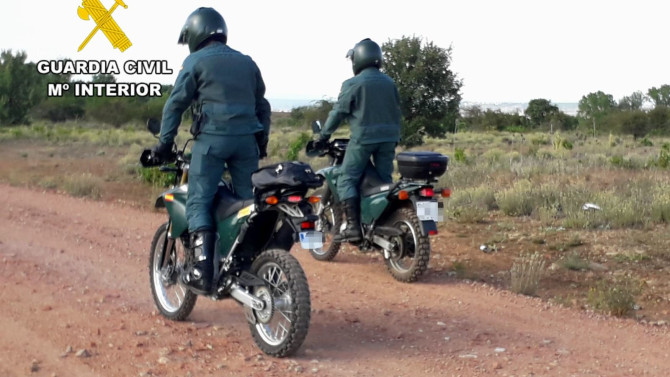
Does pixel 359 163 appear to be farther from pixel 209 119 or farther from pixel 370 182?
pixel 209 119

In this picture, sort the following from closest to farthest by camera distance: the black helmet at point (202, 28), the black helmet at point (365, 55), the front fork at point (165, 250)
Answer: the black helmet at point (202, 28) → the front fork at point (165, 250) → the black helmet at point (365, 55)

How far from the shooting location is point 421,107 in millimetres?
21234

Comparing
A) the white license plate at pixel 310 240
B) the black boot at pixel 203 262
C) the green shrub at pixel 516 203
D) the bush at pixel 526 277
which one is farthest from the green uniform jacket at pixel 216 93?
the green shrub at pixel 516 203

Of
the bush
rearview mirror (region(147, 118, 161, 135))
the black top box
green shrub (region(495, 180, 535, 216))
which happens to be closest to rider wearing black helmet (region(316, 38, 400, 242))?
the black top box

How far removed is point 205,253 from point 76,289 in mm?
2027

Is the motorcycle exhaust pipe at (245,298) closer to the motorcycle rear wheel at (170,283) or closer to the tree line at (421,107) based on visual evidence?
the motorcycle rear wheel at (170,283)

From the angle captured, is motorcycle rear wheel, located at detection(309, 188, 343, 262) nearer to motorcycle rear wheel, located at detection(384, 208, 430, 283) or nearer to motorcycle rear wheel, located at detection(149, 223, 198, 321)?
motorcycle rear wheel, located at detection(384, 208, 430, 283)

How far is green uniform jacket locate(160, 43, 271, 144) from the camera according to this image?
231 inches

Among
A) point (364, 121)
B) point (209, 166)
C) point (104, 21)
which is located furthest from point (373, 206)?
point (104, 21)

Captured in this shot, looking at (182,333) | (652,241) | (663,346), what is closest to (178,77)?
(182,333)

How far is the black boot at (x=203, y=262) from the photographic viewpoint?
5941 millimetres

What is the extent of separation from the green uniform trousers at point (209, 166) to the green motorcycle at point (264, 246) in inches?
5.0

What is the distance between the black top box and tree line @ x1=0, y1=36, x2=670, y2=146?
41.8 ft

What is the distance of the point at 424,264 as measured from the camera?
7.99m
